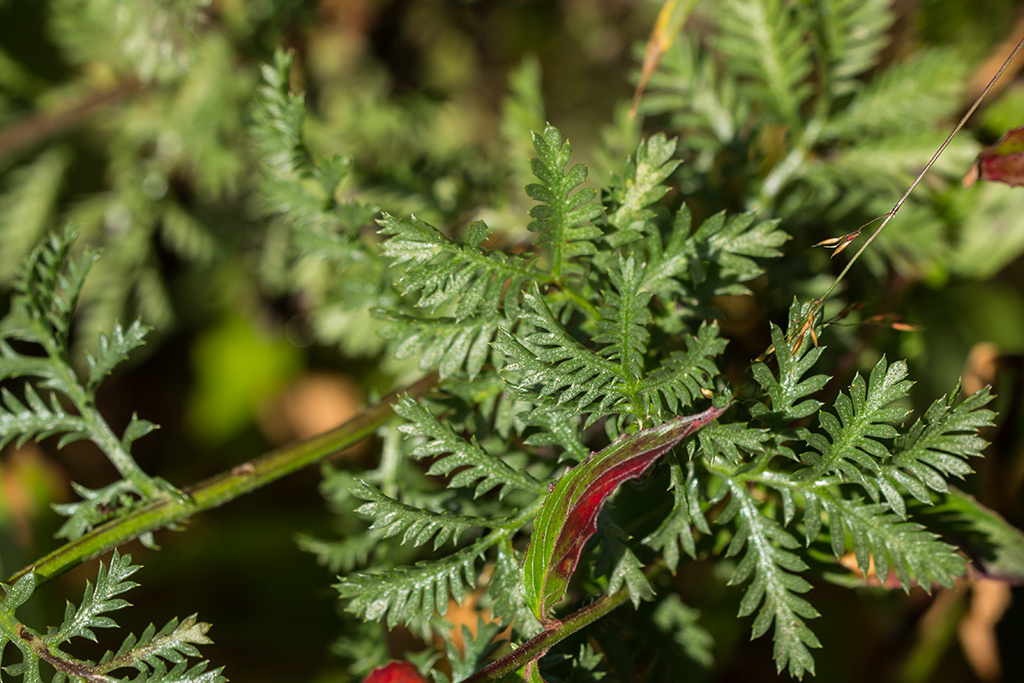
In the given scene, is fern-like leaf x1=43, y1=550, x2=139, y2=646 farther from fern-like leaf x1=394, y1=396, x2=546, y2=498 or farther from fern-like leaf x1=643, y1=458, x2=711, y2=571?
fern-like leaf x1=643, y1=458, x2=711, y2=571

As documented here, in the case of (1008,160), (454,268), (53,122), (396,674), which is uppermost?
(53,122)

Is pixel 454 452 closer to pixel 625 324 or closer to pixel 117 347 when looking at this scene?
pixel 625 324

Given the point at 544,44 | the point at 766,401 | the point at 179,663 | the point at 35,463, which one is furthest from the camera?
the point at 544,44

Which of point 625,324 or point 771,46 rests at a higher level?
point 771,46

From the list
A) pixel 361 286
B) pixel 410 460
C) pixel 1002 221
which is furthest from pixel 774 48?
pixel 410 460

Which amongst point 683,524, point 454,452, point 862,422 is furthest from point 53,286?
point 862,422

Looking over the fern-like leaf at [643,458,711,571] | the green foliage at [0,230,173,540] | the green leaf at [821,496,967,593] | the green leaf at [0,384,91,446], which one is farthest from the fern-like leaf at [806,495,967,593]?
the green leaf at [0,384,91,446]

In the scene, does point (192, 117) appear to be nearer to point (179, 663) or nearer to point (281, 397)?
point (281, 397)

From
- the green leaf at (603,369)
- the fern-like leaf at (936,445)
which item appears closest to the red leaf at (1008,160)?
the fern-like leaf at (936,445)
